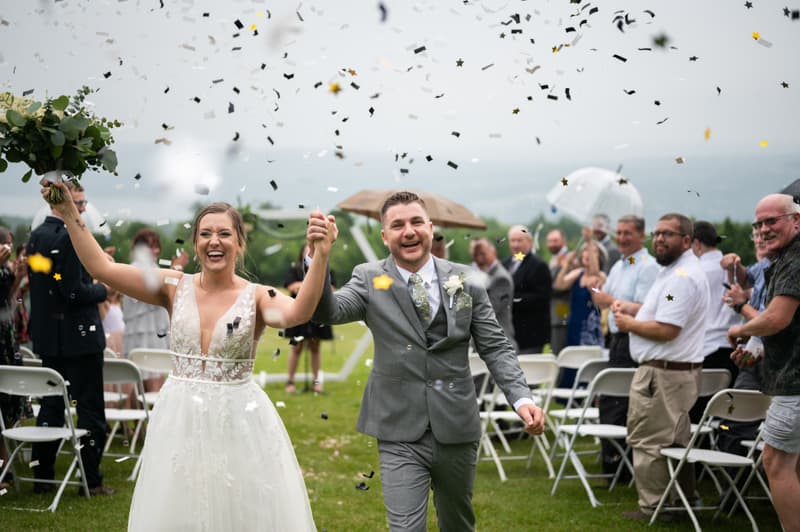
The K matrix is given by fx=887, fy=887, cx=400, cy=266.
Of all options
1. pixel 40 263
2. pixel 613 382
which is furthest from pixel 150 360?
→ pixel 613 382

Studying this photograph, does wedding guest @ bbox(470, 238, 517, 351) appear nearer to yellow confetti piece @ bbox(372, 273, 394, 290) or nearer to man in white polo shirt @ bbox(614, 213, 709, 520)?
man in white polo shirt @ bbox(614, 213, 709, 520)

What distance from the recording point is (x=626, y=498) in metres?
7.71

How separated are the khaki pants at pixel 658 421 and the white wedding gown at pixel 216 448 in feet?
11.9

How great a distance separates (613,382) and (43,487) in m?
4.78

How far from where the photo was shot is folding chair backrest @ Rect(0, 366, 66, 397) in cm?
640

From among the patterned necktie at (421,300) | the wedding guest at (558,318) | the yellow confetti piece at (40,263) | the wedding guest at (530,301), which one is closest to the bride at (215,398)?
the patterned necktie at (421,300)

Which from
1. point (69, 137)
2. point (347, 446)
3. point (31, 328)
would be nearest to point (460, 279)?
point (69, 137)

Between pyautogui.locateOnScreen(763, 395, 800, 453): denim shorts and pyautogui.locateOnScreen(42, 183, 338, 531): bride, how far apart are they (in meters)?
2.79

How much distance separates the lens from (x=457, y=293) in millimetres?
4352

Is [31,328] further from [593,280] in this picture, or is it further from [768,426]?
[593,280]

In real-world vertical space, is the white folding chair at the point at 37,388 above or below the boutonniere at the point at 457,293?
below

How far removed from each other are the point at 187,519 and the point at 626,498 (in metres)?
4.87

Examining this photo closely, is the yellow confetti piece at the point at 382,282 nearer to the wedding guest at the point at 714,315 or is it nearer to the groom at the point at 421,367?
the groom at the point at 421,367

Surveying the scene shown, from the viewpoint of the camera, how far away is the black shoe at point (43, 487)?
7227 mm
